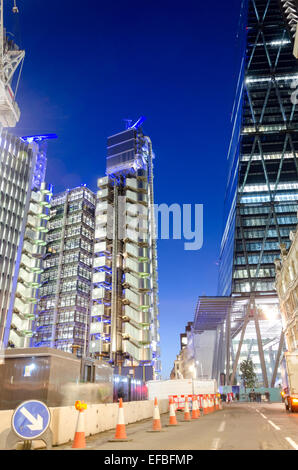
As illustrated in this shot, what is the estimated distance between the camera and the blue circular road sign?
6.78m

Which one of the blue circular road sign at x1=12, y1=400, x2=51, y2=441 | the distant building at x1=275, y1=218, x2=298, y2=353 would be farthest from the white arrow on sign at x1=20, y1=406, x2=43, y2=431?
the distant building at x1=275, y1=218, x2=298, y2=353

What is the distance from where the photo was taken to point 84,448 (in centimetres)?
774

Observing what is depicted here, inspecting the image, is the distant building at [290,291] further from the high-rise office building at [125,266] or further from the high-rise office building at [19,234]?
the high-rise office building at [19,234]

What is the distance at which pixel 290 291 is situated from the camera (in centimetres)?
4500

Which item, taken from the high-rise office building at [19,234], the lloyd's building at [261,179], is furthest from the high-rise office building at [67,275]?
the lloyd's building at [261,179]

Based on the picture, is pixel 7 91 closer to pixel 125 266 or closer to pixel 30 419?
pixel 30 419

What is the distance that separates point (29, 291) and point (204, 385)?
65.9m

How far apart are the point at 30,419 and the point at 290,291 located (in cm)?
4283

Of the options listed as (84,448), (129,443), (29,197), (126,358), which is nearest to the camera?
(84,448)

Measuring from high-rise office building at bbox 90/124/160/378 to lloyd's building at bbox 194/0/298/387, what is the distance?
12982 mm

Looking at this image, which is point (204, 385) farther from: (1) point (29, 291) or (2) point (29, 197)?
(2) point (29, 197)

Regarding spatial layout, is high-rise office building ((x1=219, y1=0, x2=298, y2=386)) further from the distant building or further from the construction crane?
the construction crane

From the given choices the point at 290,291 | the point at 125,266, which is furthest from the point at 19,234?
the point at 290,291

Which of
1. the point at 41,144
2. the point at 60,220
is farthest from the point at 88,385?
the point at 41,144
